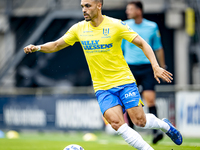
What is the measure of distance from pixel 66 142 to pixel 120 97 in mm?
3665

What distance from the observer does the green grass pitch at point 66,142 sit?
318 inches

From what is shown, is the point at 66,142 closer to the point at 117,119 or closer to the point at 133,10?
the point at 133,10

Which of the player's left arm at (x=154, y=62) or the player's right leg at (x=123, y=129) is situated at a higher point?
the player's left arm at (x=154, y=62)

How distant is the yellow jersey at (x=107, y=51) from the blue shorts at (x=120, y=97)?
Answer: 0.06 m

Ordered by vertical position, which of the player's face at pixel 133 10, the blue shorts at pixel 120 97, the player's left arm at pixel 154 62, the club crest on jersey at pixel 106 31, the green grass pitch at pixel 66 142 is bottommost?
the green grass pitch at pixel 66 142

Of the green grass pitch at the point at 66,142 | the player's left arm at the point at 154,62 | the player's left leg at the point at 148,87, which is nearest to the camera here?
the player's left arm at the point at 154,62

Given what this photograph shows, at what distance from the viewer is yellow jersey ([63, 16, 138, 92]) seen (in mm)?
5898

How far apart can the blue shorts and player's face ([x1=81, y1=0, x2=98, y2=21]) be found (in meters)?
1.06

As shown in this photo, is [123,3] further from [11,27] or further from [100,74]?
[100,74]

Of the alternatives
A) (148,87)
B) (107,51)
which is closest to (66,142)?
(148,87)

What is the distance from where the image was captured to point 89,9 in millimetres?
5902

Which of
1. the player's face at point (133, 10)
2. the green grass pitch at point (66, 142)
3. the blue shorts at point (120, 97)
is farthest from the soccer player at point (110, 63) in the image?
the player's face at point (133, 10)

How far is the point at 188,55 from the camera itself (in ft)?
54.5

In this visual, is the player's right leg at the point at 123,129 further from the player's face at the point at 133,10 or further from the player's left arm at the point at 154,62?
the player's face at the point at 133,10
